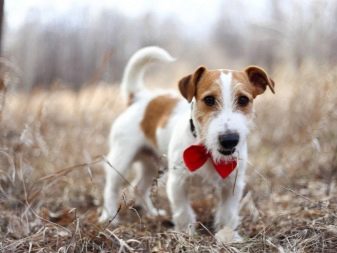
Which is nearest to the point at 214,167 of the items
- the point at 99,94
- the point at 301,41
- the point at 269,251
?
the point at 269,251

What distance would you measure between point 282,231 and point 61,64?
9953 millimetres

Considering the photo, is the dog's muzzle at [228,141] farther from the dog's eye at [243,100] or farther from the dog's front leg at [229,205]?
the dog's front leg at [229,205]

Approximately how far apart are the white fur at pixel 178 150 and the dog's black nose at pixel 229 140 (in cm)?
3

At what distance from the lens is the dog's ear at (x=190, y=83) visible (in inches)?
123

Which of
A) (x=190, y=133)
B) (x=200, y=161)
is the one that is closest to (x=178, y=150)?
(x=190, y=133)

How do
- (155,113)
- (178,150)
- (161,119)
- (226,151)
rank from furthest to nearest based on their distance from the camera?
(155,113) < (161,119) < (178,150) < (226,151)

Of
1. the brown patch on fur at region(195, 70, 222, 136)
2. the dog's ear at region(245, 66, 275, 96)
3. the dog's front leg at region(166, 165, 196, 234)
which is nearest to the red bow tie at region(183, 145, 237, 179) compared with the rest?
the brown patch on fur at region(195, 70, 222, 136)

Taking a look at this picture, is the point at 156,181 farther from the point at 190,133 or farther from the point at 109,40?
the point at 109,40

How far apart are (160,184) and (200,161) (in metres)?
0.58

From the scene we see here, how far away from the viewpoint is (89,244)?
267 centimetres

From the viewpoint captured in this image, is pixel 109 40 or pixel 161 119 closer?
pixel 161 119

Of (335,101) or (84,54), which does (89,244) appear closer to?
(335,101)

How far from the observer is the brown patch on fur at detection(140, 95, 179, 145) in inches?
160

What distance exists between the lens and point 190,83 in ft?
10.3
